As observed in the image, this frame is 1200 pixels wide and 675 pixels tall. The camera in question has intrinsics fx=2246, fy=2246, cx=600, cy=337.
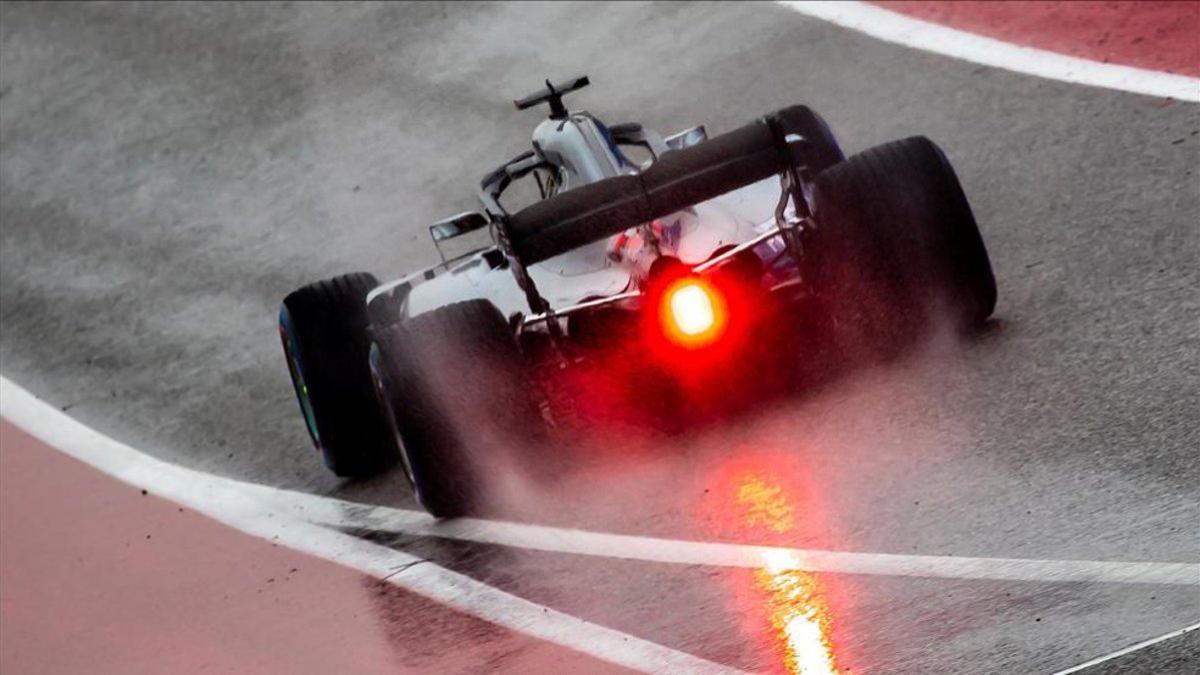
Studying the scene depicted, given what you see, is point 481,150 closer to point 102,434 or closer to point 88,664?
point 102,434

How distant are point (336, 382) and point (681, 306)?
6.51 ft

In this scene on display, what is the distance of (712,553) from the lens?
300 inches

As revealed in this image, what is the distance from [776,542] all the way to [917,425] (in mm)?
926

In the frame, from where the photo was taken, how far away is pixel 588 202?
8.52m

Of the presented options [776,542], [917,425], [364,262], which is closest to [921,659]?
[776,542]

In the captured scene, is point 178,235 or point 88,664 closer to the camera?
point 88,664

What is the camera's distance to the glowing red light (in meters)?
8.35

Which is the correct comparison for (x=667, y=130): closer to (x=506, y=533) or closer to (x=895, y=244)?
(x=895, y=244)

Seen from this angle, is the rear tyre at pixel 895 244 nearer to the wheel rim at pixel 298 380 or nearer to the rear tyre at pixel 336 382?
the rear tyre at pixel 336 382

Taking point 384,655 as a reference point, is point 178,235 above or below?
above

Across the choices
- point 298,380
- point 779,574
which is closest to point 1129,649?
point 779,574

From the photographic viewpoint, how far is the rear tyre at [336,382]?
9.66m

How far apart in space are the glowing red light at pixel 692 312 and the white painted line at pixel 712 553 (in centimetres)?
84

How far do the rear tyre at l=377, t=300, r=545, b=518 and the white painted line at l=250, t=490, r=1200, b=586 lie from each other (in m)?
0.21
